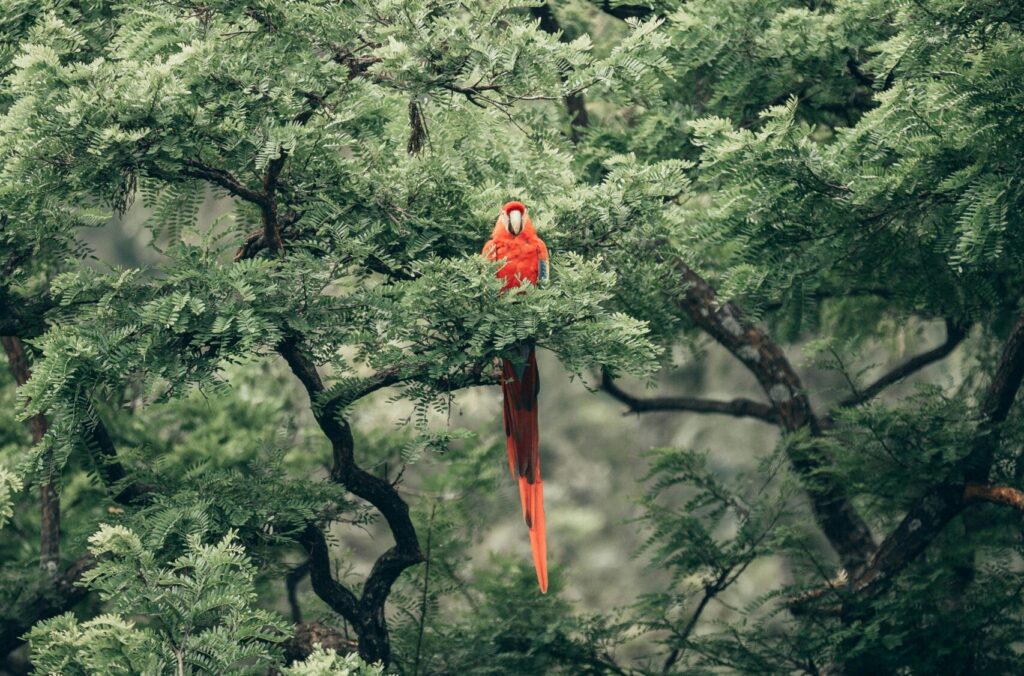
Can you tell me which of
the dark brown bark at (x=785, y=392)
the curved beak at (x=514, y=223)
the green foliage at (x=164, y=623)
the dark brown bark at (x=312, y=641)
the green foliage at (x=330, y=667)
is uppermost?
the dark brown bark at (x=785, y=392)

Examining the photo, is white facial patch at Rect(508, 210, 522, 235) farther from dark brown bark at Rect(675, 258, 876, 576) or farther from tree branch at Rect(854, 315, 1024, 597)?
tree branch at Rect(854, 315, 1024, 597)

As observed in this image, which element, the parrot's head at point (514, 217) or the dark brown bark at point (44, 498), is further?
the dark brown bark at point (44, 498)

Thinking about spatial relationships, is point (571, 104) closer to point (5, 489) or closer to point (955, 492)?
point (955, 492)

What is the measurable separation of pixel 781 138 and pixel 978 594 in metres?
2.98

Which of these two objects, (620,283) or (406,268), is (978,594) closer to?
(620,283)

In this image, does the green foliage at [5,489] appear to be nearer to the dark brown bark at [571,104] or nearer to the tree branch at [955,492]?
the dark brown bark at [571,104]

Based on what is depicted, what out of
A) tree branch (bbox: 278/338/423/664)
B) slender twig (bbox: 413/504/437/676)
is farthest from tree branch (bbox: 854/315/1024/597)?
tree branch (bbox: 278/338/423/664)

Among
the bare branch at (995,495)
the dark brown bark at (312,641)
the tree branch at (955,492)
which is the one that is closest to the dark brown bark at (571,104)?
the tree branch at (955,492)

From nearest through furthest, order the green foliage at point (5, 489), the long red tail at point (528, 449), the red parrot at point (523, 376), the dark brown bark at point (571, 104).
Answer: the green foliage at point (5, 489), the red parrot at point (523, 376), the long red tail at point (528, 449), the dark brown bark at point (571, 104)

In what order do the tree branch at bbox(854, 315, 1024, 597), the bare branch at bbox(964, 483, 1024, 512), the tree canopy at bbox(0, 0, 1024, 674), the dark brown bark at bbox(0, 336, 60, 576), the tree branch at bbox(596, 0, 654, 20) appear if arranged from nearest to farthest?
the tree canopy at bbox(0, 0, 1024, 674), the bare branch at bbox(964, 483, 1024, 512), the tree branch at bbox(854, 315, 1024, 597), the dark brown bark at bbox(0, 336, 60, 576), the tree branch at bbox(596, 0, 654, 20)

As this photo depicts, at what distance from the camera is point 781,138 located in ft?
16.8

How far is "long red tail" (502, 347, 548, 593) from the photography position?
570 cm

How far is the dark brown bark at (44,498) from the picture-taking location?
6.75 meters

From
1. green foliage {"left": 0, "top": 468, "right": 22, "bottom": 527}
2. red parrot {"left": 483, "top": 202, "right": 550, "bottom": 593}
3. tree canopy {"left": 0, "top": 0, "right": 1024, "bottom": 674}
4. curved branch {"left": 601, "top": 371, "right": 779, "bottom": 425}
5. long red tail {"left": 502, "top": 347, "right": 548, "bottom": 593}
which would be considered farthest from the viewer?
curved branch {"left": 601, "top": 371, "right": 779, "bottom": 425}
